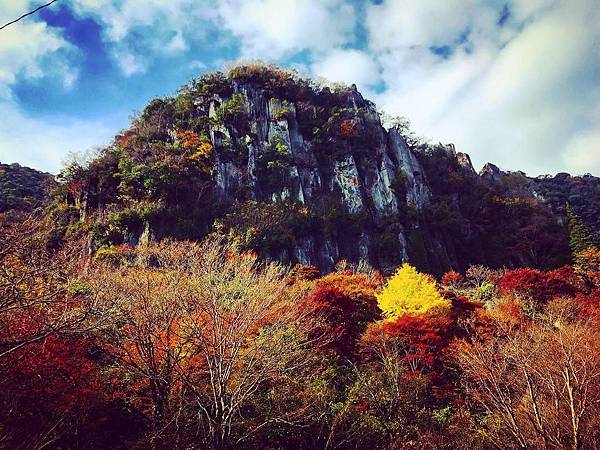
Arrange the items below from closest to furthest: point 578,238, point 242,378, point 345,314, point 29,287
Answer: point 29,287, point 242,378, point 345,314, point 578,238

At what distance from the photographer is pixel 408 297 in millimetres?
19984

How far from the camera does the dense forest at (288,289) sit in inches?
401

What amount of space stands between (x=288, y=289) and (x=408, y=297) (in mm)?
6684

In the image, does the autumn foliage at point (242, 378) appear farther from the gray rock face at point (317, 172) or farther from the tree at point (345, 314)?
the gray rock face at point (317, 172)

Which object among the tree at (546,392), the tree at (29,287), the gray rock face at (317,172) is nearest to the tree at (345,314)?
the tree at (546,392)

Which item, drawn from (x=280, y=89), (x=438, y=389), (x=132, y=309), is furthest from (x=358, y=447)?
(x=280, y=89)

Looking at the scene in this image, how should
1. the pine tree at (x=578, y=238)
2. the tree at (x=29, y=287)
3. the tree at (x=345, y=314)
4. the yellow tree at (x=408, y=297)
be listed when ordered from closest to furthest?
the tree at (x=29, y=287)
the tree at (x=345, y=314)
the yellow tree at (x=408, y=297)
the pine tree at (x=578, y=238)

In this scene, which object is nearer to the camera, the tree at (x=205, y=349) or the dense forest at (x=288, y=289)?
the tree at (x=205, y=349)

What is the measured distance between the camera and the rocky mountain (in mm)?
36500

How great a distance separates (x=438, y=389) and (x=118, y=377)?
1225 centimetres

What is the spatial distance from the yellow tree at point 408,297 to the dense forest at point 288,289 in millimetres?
106

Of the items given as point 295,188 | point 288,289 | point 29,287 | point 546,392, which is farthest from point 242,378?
point 295,188

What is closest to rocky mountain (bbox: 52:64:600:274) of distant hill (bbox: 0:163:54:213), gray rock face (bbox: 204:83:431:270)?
gray rock face (bbox: 204:83:431:270)

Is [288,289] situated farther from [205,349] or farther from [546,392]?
[546,392]
